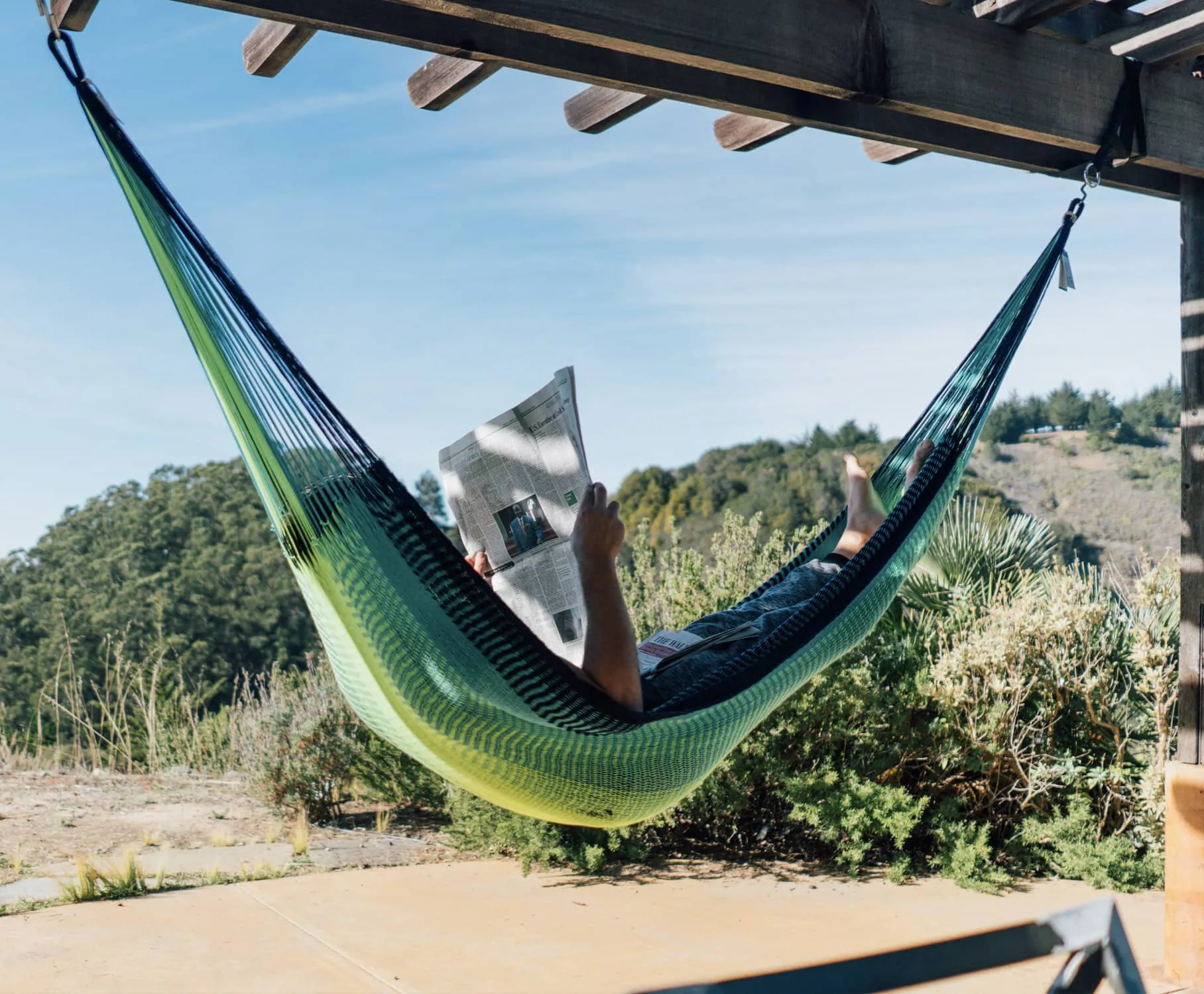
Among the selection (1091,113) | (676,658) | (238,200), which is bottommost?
(676,658)

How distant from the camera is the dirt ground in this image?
400 centimetres

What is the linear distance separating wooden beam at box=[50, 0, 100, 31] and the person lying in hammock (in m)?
0.90

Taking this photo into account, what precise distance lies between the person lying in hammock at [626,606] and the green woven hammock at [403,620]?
0.09 meters

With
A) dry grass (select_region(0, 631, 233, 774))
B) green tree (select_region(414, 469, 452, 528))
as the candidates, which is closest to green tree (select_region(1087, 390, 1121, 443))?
green tree (select_region(414, 469, 452, 528))

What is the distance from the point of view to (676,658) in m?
2.02

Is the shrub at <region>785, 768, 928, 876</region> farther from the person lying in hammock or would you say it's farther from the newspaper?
the newspaper

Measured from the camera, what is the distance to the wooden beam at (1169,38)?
1945 mm

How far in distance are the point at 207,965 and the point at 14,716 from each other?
11.8 metres

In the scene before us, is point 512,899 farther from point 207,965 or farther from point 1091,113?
point 1091,113

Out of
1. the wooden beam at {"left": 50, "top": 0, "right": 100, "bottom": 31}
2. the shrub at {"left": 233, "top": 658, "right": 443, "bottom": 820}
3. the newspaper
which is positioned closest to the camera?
the wooden beam at {"left": 50, "top": 0, "right": 100, "bottom": 31}

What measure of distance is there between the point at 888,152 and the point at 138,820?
366 centimetres

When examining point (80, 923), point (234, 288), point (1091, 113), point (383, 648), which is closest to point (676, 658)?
point (383, 648)

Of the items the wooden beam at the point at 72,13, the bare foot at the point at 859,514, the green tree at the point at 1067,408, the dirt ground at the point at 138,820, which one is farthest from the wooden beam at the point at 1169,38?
the green tree at the point at 1067,408

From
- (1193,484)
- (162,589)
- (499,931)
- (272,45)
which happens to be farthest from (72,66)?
(162,589)
